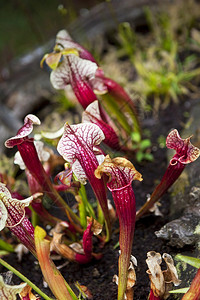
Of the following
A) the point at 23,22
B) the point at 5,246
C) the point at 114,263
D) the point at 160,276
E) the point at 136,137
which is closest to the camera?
the point at 160,276

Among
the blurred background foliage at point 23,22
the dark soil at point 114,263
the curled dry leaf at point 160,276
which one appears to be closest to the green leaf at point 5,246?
the dark soil at point 114,263

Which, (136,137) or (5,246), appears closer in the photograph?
(5,246)

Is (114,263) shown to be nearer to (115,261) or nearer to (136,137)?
(115,261)

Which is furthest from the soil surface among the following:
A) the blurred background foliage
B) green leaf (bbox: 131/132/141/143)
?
the blurred background foliage

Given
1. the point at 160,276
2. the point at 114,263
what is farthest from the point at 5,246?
the point at 160,276

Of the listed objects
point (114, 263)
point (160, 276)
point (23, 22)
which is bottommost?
point (114, 263)

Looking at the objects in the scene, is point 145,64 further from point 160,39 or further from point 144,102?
point 144,102

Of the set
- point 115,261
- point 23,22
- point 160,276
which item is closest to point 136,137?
point 115,261

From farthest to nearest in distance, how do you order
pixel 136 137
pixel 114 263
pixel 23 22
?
1. pixel 23 22
2. pixel 136 137
3. pixel 114 263

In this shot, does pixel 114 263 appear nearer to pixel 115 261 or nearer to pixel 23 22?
pixel 115 261

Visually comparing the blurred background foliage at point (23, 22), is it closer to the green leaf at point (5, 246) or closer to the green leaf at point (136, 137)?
the green leaf at point (136, 137)

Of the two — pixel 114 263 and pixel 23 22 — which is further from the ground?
pixel 23 22

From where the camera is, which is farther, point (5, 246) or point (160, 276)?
point (5, 246)
